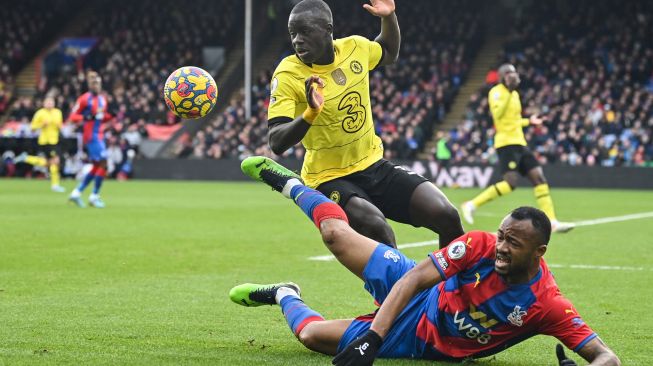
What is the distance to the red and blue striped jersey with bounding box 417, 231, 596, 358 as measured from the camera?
18.3 feet

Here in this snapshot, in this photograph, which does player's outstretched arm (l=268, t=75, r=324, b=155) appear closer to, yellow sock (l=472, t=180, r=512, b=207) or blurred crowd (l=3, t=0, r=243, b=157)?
yellow sock (l=472, t=180, r=512, b=207)

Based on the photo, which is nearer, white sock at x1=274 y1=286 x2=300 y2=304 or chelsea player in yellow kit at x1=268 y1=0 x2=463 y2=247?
white sock at x1=274 y1=286 x2=300 y2=304

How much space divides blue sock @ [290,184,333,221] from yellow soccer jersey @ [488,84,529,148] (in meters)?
10.8

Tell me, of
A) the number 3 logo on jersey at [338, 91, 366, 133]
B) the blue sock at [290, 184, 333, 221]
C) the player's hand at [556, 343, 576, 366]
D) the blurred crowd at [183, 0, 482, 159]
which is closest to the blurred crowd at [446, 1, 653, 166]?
the blurred crowd at [183, 0, 482, 159]

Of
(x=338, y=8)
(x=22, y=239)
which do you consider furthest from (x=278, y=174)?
(x=338, y=8)

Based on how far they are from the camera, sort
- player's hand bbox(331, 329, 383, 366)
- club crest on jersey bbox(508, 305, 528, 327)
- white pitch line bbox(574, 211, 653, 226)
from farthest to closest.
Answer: white pitch line bbox(574, 211, 653, 226), club crest on jersey bbox(508, 305, 528, 327), player's hand bbox(331, 329, 383, 366)

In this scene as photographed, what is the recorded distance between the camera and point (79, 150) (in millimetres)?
35906

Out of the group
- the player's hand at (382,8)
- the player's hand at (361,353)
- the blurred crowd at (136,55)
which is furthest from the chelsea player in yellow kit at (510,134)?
the blurred crowd at (136,55)

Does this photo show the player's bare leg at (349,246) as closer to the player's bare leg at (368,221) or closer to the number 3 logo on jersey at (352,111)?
the player's bare leg at (368,221)

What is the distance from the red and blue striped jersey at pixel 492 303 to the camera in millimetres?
5590

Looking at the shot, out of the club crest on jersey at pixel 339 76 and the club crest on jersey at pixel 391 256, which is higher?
the club crest on jersey at pixel 339 76

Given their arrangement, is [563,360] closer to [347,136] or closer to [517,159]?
[347,136]

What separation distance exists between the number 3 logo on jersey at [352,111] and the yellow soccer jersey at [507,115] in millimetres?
9814

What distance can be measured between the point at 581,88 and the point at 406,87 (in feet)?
20.6
